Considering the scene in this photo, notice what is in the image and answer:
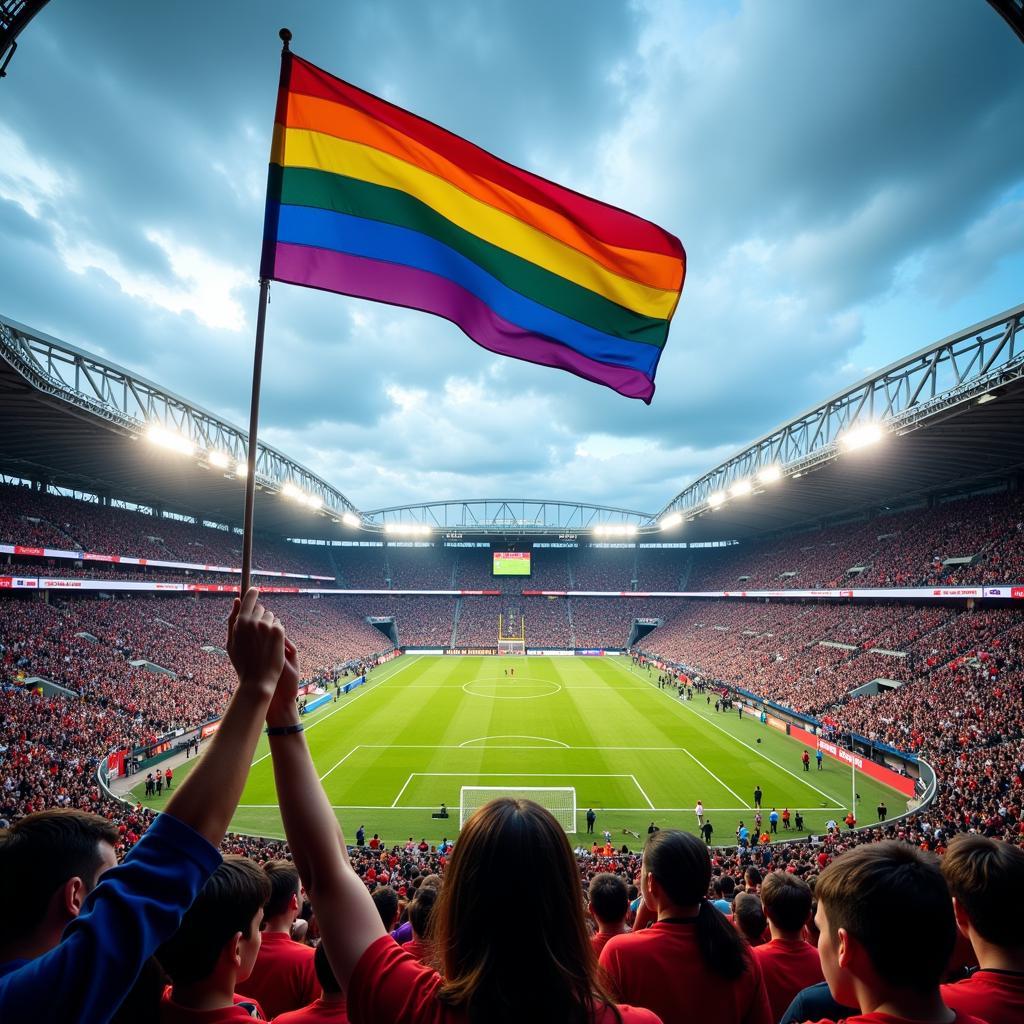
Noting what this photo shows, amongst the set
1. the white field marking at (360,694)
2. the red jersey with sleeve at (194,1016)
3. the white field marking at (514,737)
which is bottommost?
the white field marking at (514,737)

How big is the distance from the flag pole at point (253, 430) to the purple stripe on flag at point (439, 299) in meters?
1.58

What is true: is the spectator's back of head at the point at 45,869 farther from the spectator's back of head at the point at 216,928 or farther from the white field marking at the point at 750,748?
the white field marking at the point at 750,748

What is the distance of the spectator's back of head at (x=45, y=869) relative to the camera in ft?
5.80

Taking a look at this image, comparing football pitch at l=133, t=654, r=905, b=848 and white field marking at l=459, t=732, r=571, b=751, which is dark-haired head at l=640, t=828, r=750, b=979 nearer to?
football pitch at l=133, t=654, r=905, b=848

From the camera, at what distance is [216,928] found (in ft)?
7.60

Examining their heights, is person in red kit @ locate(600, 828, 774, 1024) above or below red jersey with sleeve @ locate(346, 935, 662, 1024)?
below

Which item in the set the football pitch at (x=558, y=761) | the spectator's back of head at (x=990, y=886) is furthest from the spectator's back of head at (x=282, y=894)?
the football pitch at (x=558, y=761)

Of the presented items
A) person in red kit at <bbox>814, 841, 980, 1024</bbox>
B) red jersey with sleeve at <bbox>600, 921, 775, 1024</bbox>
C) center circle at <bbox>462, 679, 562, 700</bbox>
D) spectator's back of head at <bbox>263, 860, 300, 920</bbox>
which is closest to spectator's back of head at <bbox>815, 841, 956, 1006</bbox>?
person in red kit at <bbox>814, 841, 980, 1024</bbox>

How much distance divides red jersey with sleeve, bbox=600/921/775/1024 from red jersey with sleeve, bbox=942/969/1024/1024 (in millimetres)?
800

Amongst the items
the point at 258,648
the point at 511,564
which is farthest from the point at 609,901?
the point at 511,564

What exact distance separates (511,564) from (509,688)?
31648 millimetres

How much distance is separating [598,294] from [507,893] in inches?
297

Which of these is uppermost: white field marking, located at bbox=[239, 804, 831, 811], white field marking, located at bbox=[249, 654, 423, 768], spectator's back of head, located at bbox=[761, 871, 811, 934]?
spectator's back of head, located at bbox=[761, 871, 811, 934]

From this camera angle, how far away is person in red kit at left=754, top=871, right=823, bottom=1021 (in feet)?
13.2
